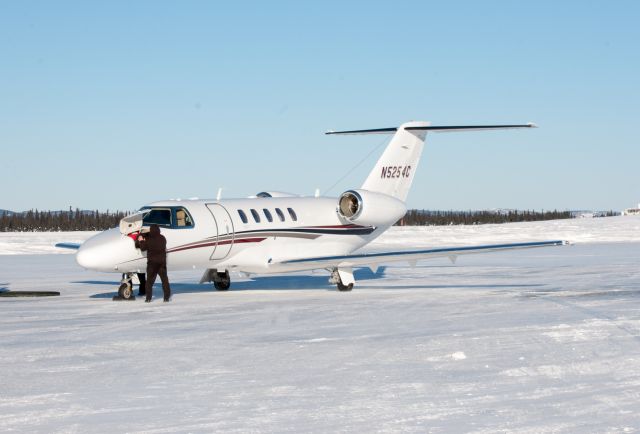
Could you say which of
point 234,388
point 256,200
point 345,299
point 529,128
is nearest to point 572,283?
point 529,128

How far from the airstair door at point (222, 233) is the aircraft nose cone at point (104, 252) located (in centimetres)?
218

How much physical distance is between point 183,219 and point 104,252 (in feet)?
6.70

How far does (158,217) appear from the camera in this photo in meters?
18.2

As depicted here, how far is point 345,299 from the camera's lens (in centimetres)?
1725

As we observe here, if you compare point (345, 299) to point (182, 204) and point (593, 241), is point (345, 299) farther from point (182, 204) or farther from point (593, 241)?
point (593, 241)

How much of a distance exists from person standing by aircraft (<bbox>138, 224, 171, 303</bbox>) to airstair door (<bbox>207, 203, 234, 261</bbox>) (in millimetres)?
1743

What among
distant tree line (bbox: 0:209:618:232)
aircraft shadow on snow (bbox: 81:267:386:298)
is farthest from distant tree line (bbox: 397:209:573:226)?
aircraft shadow on snow (bbox: 81:267:386:298)

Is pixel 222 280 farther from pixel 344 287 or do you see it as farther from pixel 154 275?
pixel 154 275

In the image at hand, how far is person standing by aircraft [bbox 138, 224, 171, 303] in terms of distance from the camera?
17.1 metres

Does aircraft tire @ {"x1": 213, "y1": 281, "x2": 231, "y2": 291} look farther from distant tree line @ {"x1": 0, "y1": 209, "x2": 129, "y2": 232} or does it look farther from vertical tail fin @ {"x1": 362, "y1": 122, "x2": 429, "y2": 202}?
distant tree line @ {"x1": 0, "y1": 209, "x2": 129, "y2": 232}

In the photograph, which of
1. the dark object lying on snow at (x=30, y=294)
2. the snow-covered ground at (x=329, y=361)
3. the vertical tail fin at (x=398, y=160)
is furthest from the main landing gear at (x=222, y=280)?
the vertical tail fin at (x=398, y=160)

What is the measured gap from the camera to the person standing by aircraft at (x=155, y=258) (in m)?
17.1

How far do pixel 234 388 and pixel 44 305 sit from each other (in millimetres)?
9510

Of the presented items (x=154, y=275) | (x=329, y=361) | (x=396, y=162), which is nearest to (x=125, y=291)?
(x=154, y=275)
